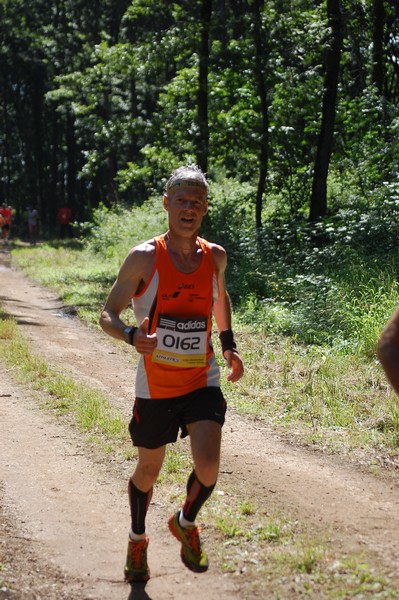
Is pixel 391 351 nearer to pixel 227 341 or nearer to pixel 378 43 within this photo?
pixel 227 341

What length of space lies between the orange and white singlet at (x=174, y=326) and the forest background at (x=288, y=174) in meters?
3.27

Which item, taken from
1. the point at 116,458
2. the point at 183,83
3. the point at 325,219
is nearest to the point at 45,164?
the point at 183,83

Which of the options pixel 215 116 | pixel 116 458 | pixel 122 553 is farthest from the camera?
pixel 215 116

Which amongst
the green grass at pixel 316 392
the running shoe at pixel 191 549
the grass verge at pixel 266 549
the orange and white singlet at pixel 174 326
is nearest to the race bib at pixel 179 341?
the orange and white singlet at pixel 174 326

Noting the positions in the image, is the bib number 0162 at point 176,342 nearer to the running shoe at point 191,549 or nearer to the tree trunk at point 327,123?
the running shoe at point 191,549

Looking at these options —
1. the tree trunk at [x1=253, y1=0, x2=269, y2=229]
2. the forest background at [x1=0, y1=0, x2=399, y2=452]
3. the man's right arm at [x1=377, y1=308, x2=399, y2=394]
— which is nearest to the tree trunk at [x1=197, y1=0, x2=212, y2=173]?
the forest background at [x1=0, y1=0, x2=399, y2=452]

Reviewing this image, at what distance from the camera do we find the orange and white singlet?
436 centimetres

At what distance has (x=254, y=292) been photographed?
49.3 ft

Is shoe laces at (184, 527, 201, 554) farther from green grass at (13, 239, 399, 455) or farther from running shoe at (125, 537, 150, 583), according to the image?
green grass at (13, 239, 399, 455)

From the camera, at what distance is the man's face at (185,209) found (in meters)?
4.50

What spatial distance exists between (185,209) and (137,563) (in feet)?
6.19

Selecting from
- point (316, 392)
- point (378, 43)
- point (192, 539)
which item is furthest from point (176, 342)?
point (378, 43)

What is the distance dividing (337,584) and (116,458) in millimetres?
2934

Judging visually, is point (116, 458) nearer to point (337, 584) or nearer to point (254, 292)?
point (337, 584)
